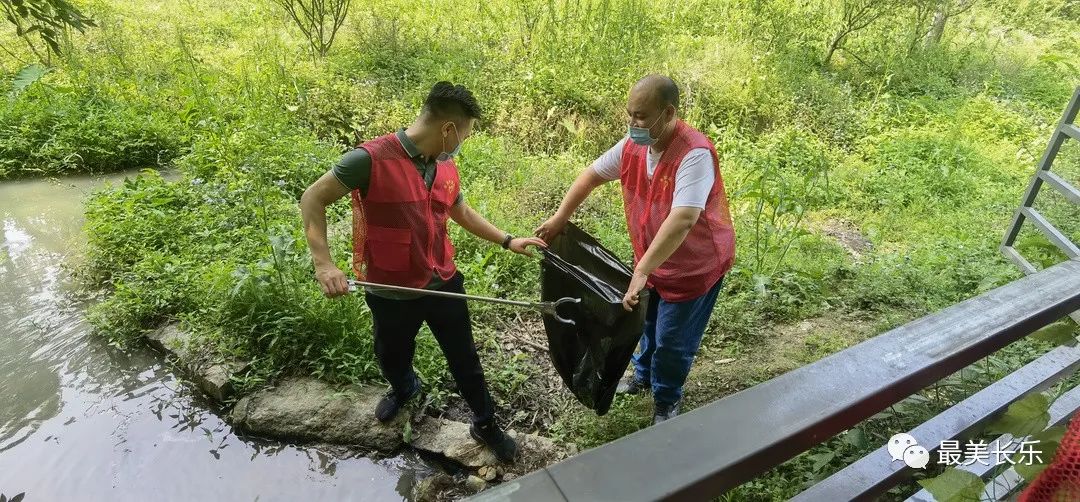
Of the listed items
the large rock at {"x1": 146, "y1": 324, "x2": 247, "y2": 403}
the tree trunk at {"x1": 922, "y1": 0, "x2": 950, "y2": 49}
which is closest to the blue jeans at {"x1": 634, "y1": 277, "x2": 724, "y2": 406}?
the large rock at {"x1": 146, "y1": 324, "x2": 247, "y2": 403}

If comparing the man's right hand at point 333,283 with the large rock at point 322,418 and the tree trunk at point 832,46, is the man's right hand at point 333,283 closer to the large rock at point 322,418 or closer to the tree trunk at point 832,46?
the large rock at point 322,418

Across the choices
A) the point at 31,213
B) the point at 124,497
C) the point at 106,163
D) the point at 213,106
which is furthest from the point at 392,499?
the point at 106,163

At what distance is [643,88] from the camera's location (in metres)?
2.25

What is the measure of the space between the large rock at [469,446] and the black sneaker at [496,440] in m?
0.04

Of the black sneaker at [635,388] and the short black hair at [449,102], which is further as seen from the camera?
the black sneaker at [635,388]

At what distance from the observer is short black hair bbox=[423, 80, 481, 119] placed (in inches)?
84.4

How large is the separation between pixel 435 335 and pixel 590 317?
2.29 feet

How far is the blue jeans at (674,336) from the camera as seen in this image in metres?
2.56

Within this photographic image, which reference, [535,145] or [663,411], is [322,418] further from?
[535,145]

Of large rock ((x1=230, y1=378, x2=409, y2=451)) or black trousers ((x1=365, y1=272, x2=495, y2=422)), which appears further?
large rock ((x1=230, y1=378, x2=409, y2=451))

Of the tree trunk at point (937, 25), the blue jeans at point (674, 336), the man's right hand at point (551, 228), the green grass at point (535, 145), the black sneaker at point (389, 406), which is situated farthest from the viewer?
the tree trunk at point (937, 25)

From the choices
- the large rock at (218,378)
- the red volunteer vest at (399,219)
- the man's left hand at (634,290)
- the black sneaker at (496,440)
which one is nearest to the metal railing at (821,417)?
the man's left hand at (634,290)

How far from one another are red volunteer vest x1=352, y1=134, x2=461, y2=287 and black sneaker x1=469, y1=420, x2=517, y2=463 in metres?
0.79

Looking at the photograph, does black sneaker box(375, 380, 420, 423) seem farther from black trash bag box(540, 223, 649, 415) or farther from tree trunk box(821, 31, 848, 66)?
tree trunk box(821, 31, 848, 66)
